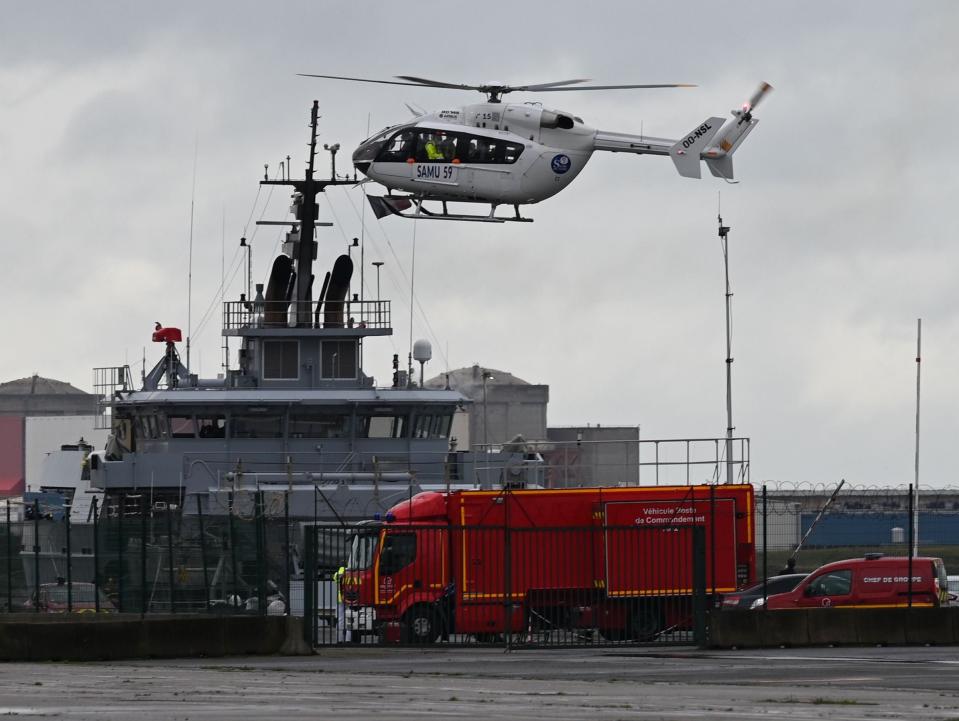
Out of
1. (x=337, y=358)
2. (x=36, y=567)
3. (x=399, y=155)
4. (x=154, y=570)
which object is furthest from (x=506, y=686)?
(x=399, y=155)

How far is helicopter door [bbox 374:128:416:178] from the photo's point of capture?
162 feet

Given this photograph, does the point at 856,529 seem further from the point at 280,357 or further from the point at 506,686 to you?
the point at 280,357

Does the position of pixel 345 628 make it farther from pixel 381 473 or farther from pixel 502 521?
pixel 381 473

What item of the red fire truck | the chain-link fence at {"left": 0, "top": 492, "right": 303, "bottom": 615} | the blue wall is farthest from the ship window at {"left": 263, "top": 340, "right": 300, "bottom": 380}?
the red fire truck

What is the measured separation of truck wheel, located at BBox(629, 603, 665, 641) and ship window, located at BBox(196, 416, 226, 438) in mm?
18734

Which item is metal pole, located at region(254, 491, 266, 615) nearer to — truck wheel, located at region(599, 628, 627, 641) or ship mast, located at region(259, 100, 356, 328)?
truck wheel, located at region(599, 628, 627, 641)

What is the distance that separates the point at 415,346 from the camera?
4791cm

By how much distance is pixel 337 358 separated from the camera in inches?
1891

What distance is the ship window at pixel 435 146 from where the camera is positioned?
49.1 metres

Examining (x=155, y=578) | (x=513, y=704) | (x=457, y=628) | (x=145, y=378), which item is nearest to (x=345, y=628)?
(x=457, y=628)

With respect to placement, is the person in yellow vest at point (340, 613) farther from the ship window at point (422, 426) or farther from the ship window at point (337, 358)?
the ship window at point (337, 358)

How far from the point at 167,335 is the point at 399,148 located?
7839 mm

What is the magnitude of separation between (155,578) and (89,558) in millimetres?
2245

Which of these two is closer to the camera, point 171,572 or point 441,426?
point 171,572
